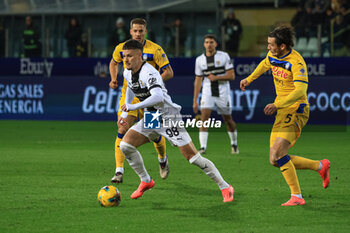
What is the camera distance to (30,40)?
23844mm

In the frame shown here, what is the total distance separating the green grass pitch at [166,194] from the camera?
22.7 feet

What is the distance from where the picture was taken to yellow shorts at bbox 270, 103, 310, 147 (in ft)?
26.6

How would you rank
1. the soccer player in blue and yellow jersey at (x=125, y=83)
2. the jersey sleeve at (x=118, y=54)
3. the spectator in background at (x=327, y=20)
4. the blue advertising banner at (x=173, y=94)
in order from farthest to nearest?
the spectator in background at (x=327, y=20) → the blue advertising banner at (x=173, y=94) → the jersey sleeve at (x=118, y=54) → the soccer player in blue and yellow jersey at (x=125, y=83)

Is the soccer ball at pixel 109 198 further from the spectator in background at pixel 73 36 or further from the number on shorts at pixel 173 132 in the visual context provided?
the spectator in background at pixel 73 36

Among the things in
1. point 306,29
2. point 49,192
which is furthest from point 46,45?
point 49,192

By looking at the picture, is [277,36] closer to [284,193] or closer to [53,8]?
[284,193]

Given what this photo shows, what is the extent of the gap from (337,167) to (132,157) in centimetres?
481

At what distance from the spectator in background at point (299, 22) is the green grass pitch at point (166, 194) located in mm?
7437

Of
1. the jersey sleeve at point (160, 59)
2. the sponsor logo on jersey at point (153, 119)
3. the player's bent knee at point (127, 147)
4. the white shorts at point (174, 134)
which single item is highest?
the jersey sleeve at point (160, 59)

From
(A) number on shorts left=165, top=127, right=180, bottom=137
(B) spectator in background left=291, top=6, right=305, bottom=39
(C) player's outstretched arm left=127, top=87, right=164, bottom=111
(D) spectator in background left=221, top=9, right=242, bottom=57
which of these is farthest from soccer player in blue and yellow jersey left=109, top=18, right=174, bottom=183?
(B) spectator in background left=291, top=6, right=305, bottom=39

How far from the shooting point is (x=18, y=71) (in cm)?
2395

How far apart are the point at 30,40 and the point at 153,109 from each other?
16.6 meters

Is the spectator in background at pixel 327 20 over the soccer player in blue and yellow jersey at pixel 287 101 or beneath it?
over

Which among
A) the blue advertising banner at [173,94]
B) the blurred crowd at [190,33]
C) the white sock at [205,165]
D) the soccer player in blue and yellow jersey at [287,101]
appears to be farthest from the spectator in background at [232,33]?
the white sock at [205,165]
